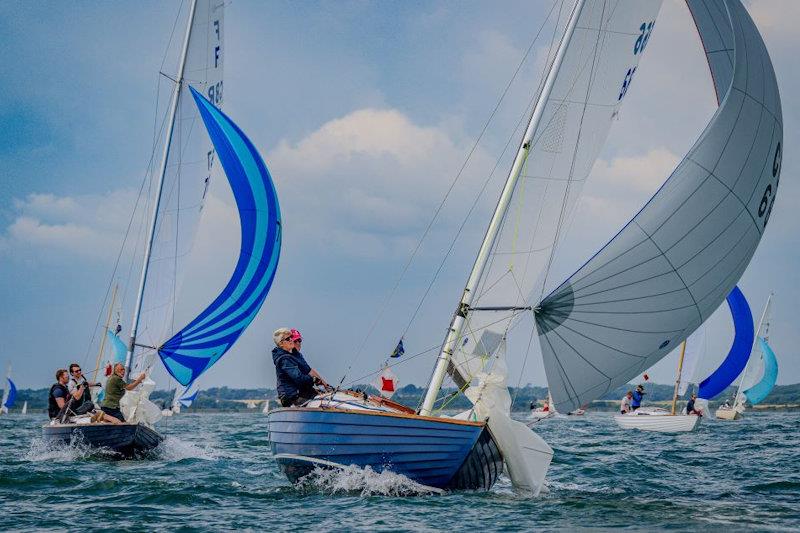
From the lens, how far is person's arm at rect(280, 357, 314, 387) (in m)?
11.2

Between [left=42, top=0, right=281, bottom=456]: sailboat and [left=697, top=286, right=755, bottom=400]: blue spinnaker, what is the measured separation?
22933 millimetres

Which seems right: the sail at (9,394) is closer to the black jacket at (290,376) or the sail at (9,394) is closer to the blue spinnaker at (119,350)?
the blue spinnaker at (119,350)

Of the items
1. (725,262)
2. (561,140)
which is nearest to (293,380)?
(561,140)

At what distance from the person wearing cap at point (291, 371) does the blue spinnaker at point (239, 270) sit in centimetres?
538

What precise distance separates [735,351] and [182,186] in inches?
973

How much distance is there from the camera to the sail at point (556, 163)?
11.3 metres

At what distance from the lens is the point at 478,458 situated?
411 inches

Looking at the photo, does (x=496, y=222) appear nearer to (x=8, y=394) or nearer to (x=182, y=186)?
(x=182, y=186)

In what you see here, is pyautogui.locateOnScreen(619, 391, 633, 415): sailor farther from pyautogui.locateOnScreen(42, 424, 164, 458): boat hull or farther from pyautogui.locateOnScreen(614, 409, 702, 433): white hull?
pyautogui.locateOnScreen(42, 424, 164, 458): boat hull

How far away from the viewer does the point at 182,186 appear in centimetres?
1900

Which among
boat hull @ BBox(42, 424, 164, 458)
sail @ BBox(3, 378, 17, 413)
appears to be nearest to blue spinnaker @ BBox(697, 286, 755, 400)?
boat hull @ BBox(42, 424, 164, 458)

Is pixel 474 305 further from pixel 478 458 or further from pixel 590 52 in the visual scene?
pixel 590 52

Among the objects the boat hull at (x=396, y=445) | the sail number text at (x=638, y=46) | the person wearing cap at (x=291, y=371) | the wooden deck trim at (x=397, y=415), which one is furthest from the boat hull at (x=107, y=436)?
the sail number text at (x=638, y=46)

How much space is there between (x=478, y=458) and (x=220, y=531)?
3598 millimetres
